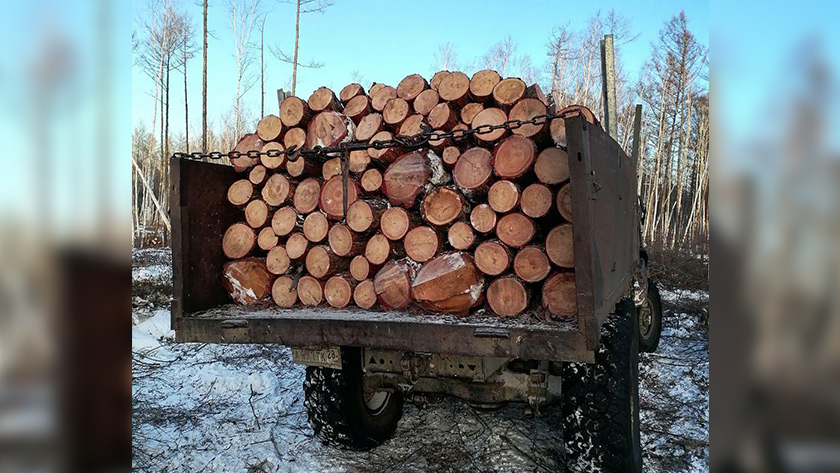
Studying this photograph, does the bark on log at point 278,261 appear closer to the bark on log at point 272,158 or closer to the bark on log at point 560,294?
the bark on log at point 272,158

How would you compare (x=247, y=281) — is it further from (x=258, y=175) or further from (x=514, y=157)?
(x=514, y=157)

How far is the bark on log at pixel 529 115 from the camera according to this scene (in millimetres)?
2734

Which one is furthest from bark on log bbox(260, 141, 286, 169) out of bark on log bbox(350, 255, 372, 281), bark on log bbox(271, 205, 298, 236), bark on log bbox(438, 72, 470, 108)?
bark on log bbox(438, 72, 470, 108)

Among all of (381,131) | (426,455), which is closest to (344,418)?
(426,455)

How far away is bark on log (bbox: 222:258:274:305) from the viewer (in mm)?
3078

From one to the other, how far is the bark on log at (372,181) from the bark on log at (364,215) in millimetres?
75

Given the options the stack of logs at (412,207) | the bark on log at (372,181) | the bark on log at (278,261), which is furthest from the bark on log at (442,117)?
the bark on log at (278,261)

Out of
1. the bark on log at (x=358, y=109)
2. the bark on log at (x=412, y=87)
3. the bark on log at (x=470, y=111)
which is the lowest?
the bark on log at (x=470, y=111)

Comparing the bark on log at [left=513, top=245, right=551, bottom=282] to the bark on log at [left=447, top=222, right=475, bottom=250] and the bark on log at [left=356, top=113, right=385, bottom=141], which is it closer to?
the bark on log at [left=447, top=222, right=475, bottom=250]
